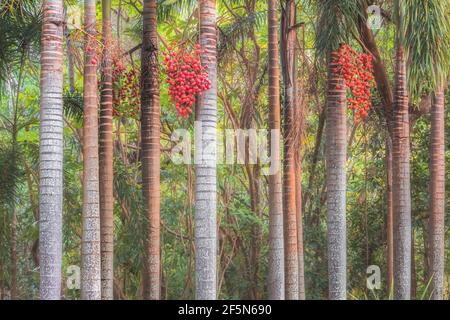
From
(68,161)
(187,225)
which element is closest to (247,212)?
(187,225)

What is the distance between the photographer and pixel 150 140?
10516 millimetres

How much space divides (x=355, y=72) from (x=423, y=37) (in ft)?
2.78

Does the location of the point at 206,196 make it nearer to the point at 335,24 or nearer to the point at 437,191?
the point at 335,24

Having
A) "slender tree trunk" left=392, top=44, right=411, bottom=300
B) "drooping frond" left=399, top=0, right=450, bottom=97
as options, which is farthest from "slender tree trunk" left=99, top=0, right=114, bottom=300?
"slender tree trunk" left=392, top=44, right=411, bottom=300

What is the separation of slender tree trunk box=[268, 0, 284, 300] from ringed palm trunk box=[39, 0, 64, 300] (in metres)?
3.03

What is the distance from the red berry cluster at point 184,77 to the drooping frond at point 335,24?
5.83 ft

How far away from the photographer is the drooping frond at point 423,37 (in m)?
9.86

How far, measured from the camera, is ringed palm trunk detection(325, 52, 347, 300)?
1045 cm

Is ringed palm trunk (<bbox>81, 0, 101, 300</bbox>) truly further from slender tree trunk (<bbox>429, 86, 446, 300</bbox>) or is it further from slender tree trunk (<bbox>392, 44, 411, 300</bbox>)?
slender tree trunk (<bbox>429, 86, 446, 300</bbox>)

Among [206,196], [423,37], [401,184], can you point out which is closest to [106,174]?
[206,196]

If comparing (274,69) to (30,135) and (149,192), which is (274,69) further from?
(30,135)

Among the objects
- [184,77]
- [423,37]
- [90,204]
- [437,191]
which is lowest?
[90,204]

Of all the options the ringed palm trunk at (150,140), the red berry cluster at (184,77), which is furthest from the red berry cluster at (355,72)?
the ringed palm trunk at (150,140)
